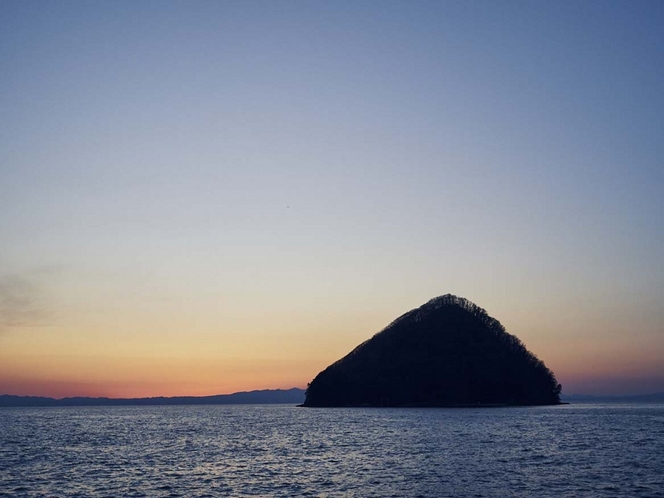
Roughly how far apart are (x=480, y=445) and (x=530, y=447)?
631cm

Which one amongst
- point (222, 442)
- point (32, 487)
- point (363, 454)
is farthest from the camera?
point (222, 442)

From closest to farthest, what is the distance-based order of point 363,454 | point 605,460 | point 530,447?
point 605,460, point 363,454, point 530,447

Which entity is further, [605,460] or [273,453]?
[273,453]

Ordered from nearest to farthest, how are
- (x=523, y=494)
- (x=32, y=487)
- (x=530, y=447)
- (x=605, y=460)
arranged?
(x=523, y=494) → (x=32, y=487) → (x=605, y=460) → (x=530, y=447)

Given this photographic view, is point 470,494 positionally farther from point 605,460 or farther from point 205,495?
point 605,460

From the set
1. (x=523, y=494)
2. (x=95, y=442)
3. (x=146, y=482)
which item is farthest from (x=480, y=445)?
(x=95, y=442)

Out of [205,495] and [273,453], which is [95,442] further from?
[205,495]

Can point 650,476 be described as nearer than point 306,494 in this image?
No

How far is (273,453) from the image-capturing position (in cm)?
7756

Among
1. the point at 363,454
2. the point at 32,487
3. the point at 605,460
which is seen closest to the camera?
the point at 32,487

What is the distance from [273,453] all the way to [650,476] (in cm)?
4240

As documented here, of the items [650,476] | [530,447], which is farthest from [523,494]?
[530,447]

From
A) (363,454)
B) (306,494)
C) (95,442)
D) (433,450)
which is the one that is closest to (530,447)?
(433,450)

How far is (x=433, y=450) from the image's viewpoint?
A: 7544 cm
